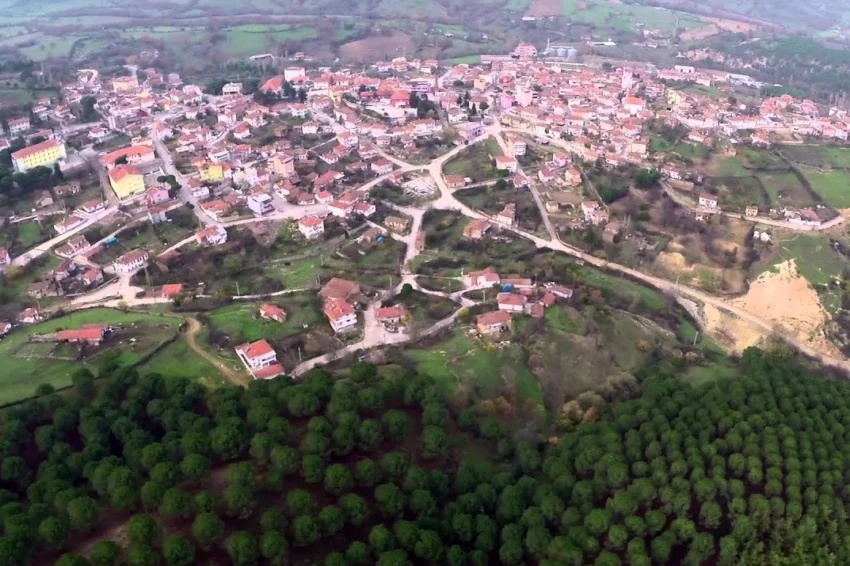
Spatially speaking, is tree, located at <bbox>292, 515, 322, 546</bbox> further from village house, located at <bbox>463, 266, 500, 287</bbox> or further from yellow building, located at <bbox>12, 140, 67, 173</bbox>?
yellow building, located at <bbox>12, 140, 67, 173</bbox>

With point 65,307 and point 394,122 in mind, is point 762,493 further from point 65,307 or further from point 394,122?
point 394,122

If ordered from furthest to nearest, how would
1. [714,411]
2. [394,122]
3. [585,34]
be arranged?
[585,34] → [394,122] → [714,411]

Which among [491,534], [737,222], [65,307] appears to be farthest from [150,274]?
[737,222]

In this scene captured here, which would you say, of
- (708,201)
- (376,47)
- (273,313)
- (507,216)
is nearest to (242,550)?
(273,313)

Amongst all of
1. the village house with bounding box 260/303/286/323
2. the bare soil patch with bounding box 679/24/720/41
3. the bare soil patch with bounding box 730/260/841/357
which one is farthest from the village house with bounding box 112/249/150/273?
the bare soil patch with bounding box 679/24/720/41

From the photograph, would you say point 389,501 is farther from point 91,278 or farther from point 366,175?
point 366,175

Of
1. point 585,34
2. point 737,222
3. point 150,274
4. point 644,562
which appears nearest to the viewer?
point 644,562

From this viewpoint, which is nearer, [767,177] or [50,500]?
[50,500]
